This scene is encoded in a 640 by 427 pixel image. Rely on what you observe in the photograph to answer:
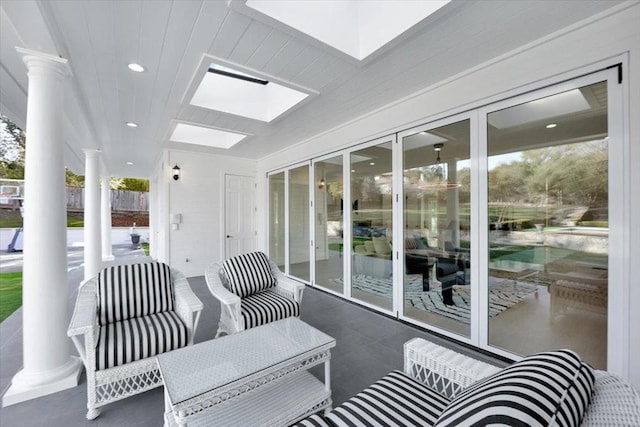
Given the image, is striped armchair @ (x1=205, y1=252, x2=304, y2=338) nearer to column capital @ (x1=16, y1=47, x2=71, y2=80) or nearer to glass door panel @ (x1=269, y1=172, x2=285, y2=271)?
column capital @ (x1=16, y1=47, x2=71, y2=80)

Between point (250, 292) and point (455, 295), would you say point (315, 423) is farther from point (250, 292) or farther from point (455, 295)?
point (455, 295)

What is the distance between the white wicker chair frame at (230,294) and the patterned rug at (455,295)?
145cm

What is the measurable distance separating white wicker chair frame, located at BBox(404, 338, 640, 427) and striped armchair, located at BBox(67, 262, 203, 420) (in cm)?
171

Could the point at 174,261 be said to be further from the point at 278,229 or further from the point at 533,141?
the point at 533,141

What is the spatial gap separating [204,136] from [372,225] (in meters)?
3.87

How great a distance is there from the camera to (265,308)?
2.64 metres

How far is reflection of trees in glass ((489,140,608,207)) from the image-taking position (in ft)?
6.82

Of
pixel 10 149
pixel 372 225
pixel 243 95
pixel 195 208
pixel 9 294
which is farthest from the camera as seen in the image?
pixel 195 208

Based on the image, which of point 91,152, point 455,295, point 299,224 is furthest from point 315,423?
point 91,152

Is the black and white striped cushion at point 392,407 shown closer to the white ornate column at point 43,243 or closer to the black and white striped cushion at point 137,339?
the black and white striped cushion at point 137,339

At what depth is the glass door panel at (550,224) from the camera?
2.11 metres

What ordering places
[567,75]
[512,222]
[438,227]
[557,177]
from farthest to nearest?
[438,227] → [512,222] → [557,177] → [567,75]

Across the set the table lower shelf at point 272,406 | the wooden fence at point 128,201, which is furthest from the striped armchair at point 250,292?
the wooden fence at point 128,201

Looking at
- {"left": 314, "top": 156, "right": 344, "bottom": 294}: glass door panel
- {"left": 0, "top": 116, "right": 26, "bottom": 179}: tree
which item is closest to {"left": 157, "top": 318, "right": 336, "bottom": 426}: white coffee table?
{"left": 314, "top": 156, "right": 344, "bottom": 294}: glass door panel
